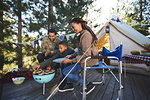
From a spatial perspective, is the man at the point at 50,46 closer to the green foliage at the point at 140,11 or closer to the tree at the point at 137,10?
the tree at the point at 137,10

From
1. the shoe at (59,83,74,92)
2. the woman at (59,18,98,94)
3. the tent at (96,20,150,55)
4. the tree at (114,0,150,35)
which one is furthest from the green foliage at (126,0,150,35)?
the shoe at (59,83,74,92)

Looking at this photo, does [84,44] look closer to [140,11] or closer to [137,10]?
[137,10]

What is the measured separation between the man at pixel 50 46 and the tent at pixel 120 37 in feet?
8.91

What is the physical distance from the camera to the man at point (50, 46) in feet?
8.98

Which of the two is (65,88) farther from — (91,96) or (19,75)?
(19,75)

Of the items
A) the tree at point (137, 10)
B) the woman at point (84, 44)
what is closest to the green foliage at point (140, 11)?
the tree at point (137, 10)

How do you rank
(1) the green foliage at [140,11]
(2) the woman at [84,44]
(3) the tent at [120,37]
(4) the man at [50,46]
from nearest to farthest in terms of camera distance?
(2) the woman at [84,44] → (4) the man at [50,46] → (3) the tent at [120,37] → (1) the green foliage at [140,11]

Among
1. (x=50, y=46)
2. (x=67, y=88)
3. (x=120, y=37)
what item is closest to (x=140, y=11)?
(x=120, y=37)

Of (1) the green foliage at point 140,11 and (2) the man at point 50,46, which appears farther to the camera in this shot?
(1) the green foliage at point 140,11

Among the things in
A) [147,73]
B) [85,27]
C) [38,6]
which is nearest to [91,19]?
[38,6]

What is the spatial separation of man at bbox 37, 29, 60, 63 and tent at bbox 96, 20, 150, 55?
2.72 m

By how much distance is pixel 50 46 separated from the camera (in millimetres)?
2984

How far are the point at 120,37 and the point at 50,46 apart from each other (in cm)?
337

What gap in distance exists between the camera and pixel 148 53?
1.86 metres
